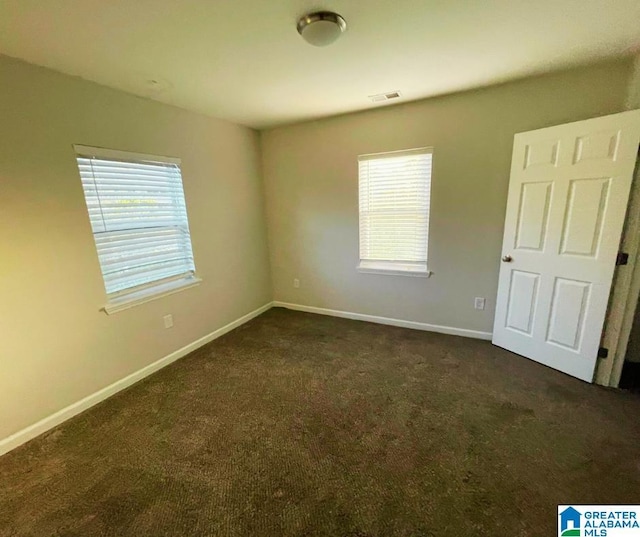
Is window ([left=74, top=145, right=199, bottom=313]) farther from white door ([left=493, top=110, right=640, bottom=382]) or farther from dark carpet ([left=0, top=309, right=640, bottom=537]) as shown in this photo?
white door ([left=493, top=110, right=640, bottom=382])

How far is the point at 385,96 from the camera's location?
2.69 meters

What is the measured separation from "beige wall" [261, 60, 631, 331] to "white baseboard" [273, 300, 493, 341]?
0.19ft

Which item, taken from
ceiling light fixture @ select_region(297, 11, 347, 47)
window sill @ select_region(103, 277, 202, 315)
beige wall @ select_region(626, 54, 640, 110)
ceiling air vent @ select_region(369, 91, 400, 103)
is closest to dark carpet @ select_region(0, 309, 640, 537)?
window sill @ select_region(103, 277, 202, 315)

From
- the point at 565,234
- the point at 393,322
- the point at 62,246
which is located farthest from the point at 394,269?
the point at 62,246

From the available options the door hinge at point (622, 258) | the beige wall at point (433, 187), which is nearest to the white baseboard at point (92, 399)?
the beige wall at point (433, 187)

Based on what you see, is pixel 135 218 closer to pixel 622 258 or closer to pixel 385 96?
pixel 385 96

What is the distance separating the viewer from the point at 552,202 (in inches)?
92.5

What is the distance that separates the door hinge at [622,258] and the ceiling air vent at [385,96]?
215 centimetres

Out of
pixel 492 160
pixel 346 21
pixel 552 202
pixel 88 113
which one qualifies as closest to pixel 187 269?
pixel 88 113

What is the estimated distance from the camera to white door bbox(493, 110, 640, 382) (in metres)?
2.07

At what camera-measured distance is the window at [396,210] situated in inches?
121

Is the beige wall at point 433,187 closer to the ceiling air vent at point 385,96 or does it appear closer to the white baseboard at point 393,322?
the white baseboard at point 393,322

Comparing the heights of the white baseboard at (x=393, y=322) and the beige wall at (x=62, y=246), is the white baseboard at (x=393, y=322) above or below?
below

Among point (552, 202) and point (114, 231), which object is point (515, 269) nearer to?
point (552, 202)
